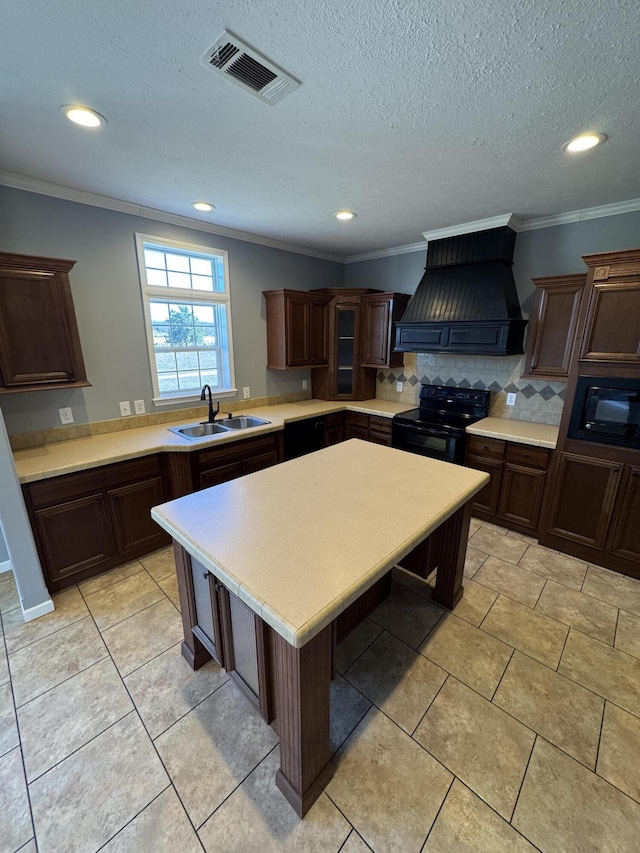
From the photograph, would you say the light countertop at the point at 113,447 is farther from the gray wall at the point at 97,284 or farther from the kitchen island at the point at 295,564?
the kitchen island at the point at 295,564

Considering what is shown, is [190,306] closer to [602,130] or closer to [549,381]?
[602,130]

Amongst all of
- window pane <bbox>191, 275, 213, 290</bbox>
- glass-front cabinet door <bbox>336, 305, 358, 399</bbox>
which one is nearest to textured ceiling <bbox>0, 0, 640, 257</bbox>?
window pane <bbox>191, 275, 213, 290</bbox>

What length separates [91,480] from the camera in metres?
2.30

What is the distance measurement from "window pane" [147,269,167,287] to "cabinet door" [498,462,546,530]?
342 centimetres

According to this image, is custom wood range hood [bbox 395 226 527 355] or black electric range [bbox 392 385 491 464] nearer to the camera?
custom wood range hood [bbox 395 226 527 355]

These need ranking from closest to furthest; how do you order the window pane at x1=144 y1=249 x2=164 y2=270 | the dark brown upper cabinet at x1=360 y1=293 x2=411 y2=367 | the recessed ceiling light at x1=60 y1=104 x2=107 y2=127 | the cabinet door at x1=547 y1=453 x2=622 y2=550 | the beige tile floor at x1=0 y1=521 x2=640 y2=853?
the beige tile floor at x1=0 y1=521 x2=640 y2=853
the recessed ceiling light at x1=60 y1=104 x2=107 y2=127
the cabinet door at x1=547 y1=453 x2=622 y2=550
the window pane at x1=144 y1=249 x2=164 y2=270
the dark brown upper cabinet at x1=360 y1=293 x2=411 y2=367

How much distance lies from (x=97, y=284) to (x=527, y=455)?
12.2 ft

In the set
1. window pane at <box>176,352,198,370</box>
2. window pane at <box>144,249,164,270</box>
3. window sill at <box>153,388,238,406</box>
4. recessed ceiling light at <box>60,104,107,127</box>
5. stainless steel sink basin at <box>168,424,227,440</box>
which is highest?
recessed ceiling light at <box>60,104,107,127</box>

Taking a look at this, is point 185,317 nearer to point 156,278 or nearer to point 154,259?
point 156,278

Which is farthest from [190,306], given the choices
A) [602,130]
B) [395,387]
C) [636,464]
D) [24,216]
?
[636,464]

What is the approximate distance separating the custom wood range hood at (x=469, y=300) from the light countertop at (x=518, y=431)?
654 mm

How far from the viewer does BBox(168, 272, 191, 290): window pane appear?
311 cm

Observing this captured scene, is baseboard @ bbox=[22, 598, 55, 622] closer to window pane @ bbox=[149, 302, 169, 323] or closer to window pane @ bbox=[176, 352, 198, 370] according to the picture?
window pane @ bbox=[176, 352, 198, 370]

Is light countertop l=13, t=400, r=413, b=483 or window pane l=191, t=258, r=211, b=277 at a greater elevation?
window pane l=191, t=258, r=211, b=277
